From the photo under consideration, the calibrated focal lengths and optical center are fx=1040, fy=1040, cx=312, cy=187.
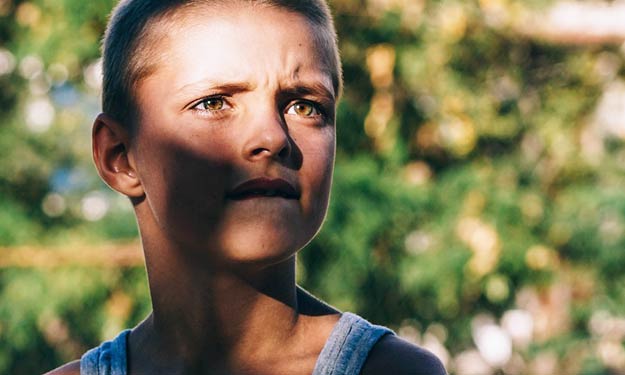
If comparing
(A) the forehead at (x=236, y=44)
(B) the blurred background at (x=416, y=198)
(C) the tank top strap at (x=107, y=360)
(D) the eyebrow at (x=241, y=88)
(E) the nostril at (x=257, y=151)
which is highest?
(A) the forehead at (x=236, y=44)

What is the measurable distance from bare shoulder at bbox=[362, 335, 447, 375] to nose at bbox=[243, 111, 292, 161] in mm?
310

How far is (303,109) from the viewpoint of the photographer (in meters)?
1.43

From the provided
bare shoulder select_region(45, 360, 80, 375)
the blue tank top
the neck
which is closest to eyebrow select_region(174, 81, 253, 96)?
the neck

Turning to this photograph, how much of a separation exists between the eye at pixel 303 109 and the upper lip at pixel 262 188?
0.37 ft

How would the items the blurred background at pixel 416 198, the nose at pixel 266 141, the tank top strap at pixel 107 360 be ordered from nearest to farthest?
the nose at pixel 266 141, the tank top strap at pixel 107 360, the blurred background at pixel 416 198

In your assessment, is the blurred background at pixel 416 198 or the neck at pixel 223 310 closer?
the neck at pixel 223 310

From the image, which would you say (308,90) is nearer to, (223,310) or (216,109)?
(216,109)

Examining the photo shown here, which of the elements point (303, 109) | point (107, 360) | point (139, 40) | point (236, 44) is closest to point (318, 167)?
point (303, 109)

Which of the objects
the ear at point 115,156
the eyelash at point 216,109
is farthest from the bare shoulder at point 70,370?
the eyelash at point 216,109

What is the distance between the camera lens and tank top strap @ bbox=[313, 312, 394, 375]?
4.71ft

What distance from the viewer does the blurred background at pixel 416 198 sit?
5.49 metres

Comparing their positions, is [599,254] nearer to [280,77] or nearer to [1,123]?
[1,123]

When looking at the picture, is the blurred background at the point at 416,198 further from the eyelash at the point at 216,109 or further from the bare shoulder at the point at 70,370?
the eyelash at the point at 216,109

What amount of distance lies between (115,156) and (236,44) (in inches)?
11.7
